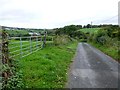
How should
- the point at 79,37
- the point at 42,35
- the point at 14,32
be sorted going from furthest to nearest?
the point at 79,37
the point at 42,35
the point at 14,32

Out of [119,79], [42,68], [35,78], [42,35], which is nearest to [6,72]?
[35,78]

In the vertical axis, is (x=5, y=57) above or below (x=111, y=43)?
above

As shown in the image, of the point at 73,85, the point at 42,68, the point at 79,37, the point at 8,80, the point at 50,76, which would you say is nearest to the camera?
the point at 8,80

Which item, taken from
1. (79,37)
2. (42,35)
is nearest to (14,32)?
(42,35)

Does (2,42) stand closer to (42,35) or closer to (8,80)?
(8,80)

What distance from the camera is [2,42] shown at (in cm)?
1018

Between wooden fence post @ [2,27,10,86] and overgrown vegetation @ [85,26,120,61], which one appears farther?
overgrown vegetation @ [85,26,120,61]

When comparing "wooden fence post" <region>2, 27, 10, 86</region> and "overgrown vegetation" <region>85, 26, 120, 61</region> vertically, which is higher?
"wooden fence post" <region>2, 27, 10, 86</region>

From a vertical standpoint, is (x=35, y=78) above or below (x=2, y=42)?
below

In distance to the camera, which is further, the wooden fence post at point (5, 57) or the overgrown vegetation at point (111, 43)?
the overgrown vegetation at point (111, 43)

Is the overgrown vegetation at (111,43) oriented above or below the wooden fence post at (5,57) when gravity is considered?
below

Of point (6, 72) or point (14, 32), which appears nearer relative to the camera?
point (6, 72)

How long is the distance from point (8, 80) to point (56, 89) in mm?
1727

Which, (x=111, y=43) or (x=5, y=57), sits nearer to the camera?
(x=5, y=57)
